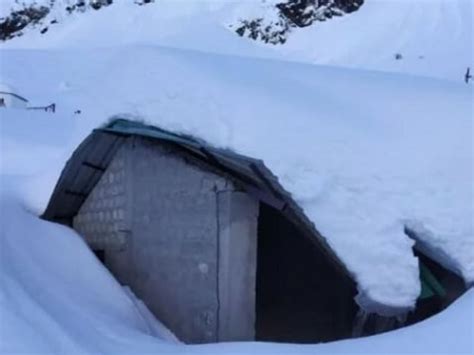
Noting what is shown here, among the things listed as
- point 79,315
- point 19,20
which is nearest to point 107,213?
point 79,315

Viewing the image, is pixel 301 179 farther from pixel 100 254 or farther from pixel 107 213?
pixel 100 254

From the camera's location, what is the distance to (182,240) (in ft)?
19.4

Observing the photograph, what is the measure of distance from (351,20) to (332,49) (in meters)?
4.21

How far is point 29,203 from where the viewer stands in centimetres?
712

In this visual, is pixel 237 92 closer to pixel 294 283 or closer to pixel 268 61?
pixel 268 61

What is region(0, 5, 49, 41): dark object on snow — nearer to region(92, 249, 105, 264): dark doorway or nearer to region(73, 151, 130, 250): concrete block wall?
region(73, 151, 130, 250): concrete block wall

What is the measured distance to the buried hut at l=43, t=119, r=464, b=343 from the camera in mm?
5340

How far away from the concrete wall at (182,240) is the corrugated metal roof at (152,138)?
124 millimetres

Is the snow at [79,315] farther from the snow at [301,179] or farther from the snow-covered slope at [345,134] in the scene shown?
the snow-covered slope at [345,134]

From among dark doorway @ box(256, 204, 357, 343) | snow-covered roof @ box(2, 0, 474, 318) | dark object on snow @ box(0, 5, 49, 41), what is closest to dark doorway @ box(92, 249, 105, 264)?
snow-covered roof @ box(2, 0, 474, 318)

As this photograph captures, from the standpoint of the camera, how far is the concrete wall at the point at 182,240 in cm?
550

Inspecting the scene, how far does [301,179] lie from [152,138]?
1731 millimetres

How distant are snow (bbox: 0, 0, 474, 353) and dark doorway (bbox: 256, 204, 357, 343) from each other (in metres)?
1.01

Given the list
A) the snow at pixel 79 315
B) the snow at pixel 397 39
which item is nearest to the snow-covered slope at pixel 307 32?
the snow at pixel 397 39
